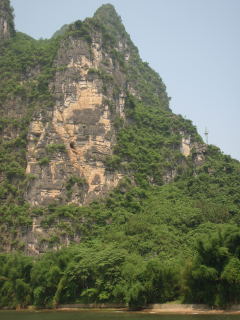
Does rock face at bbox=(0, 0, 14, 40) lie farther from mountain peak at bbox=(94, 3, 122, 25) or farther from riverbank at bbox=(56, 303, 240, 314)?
riverbank at bbox=(56, 303, 240, 314)

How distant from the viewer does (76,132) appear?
6209cm

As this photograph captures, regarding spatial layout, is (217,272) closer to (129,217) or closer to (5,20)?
(129,217)

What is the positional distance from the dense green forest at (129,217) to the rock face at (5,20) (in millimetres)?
1406

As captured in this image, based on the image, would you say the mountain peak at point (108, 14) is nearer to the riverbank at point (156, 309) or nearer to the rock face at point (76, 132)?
the rock face at point (76, 132)

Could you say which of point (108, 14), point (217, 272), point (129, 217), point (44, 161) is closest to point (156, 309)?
point (217, 272)

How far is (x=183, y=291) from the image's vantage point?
36.0 metres

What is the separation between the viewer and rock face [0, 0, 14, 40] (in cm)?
8050

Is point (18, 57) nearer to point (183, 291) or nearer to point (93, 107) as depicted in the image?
point (93, 107)

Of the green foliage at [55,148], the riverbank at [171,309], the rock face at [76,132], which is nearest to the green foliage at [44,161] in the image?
the rock face at [76,132]

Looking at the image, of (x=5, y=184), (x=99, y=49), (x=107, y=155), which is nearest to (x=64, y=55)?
(x=99, y=49)

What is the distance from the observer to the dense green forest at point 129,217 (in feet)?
120

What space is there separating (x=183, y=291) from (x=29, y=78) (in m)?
45.4

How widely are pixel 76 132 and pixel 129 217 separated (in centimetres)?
1316

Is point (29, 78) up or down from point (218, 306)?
up
